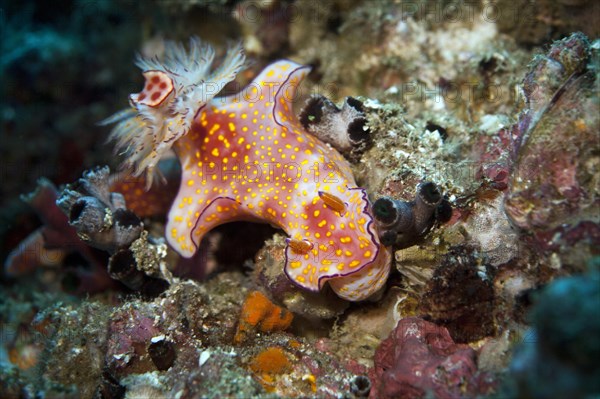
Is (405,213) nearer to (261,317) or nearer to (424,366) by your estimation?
(424,366)

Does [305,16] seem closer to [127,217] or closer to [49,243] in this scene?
[127,217]

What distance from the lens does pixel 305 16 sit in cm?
619

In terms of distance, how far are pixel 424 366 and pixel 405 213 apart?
1077mm

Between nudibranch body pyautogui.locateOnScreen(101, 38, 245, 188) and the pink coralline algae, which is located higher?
nudibranch body pyautogui.locateOnScreen(101, 38, 245, 188)

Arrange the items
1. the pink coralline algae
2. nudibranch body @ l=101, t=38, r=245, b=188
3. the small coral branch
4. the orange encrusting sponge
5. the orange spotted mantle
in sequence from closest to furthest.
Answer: the pink coralline algae, the small coral branch, the orange spotted mantle, the orange encrusting sponge, nudibranch body @ l=101, t=38, r=245, b=188

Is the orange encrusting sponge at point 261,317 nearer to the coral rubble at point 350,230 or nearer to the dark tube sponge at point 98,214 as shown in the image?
the coral rubble at point 350,230

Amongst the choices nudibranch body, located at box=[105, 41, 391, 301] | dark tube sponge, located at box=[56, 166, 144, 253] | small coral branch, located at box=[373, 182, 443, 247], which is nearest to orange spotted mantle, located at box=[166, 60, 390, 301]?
nudibranch body, located at box=[105, 41, 391, 301]

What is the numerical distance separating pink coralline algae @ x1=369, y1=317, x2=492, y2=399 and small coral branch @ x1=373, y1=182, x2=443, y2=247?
75 cm

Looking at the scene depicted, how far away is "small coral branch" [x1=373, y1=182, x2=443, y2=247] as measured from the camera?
2.99 m

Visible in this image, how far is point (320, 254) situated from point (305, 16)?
14.2 feet

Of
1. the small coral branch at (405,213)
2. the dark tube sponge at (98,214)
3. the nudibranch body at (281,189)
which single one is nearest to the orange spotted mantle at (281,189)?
the nudibranch body at (281,189)

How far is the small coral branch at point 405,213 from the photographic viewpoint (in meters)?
2.99

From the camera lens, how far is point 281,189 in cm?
362

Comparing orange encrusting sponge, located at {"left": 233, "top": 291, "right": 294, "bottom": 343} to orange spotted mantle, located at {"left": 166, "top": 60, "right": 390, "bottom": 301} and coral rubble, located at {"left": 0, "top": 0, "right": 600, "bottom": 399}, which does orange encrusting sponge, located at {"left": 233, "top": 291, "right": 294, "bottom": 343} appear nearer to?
coral rubble, located at {"left": 0, "top": 0, "right": 600, "bottom": 399}
